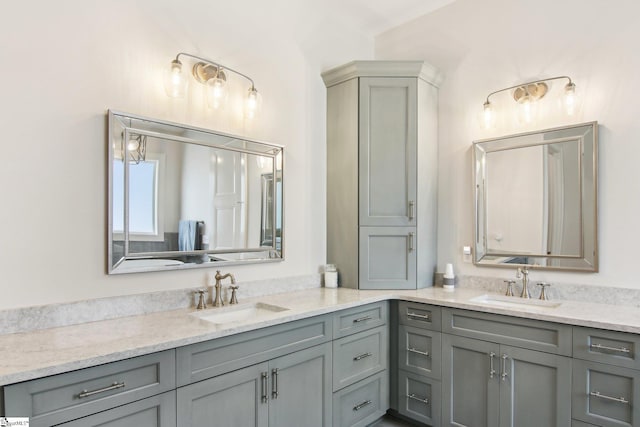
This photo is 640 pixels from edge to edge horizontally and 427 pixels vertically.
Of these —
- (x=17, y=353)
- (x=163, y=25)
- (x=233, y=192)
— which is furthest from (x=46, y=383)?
(x=163, y=25)

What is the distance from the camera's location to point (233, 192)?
2.48 meters

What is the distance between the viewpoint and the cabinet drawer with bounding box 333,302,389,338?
2346 mm

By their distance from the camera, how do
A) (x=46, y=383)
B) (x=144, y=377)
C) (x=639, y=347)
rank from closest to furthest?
(x=46, y=383) → (x=144, y=377) → (x=639, y=347)

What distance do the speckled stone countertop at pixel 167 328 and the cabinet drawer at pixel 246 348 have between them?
5cm

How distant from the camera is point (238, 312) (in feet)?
7.50

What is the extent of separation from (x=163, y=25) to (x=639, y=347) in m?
2.90

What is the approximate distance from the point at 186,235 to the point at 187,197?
0.22m

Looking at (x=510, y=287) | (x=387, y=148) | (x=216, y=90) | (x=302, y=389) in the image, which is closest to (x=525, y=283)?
(x=510, y=287)

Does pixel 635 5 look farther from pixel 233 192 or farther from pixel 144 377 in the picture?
pixel 144 377

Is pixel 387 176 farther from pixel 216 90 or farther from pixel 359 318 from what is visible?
pixel 216 90

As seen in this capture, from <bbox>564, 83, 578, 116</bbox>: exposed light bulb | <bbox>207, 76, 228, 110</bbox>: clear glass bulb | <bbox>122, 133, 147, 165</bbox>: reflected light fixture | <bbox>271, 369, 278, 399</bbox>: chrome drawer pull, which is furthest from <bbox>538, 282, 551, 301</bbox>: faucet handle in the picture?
<bbox>122, 133, 147, 165</bbox>: reflected light fixture

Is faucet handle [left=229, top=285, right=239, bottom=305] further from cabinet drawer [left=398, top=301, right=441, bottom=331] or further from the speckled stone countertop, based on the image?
cabinet drawer [left=398, top=301, right=441, bottom=331]

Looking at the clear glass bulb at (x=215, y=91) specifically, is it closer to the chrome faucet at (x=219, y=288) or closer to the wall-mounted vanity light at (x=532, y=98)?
the chrome faucet at (x=219, y=288)

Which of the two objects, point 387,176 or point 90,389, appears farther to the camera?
point 387,176
